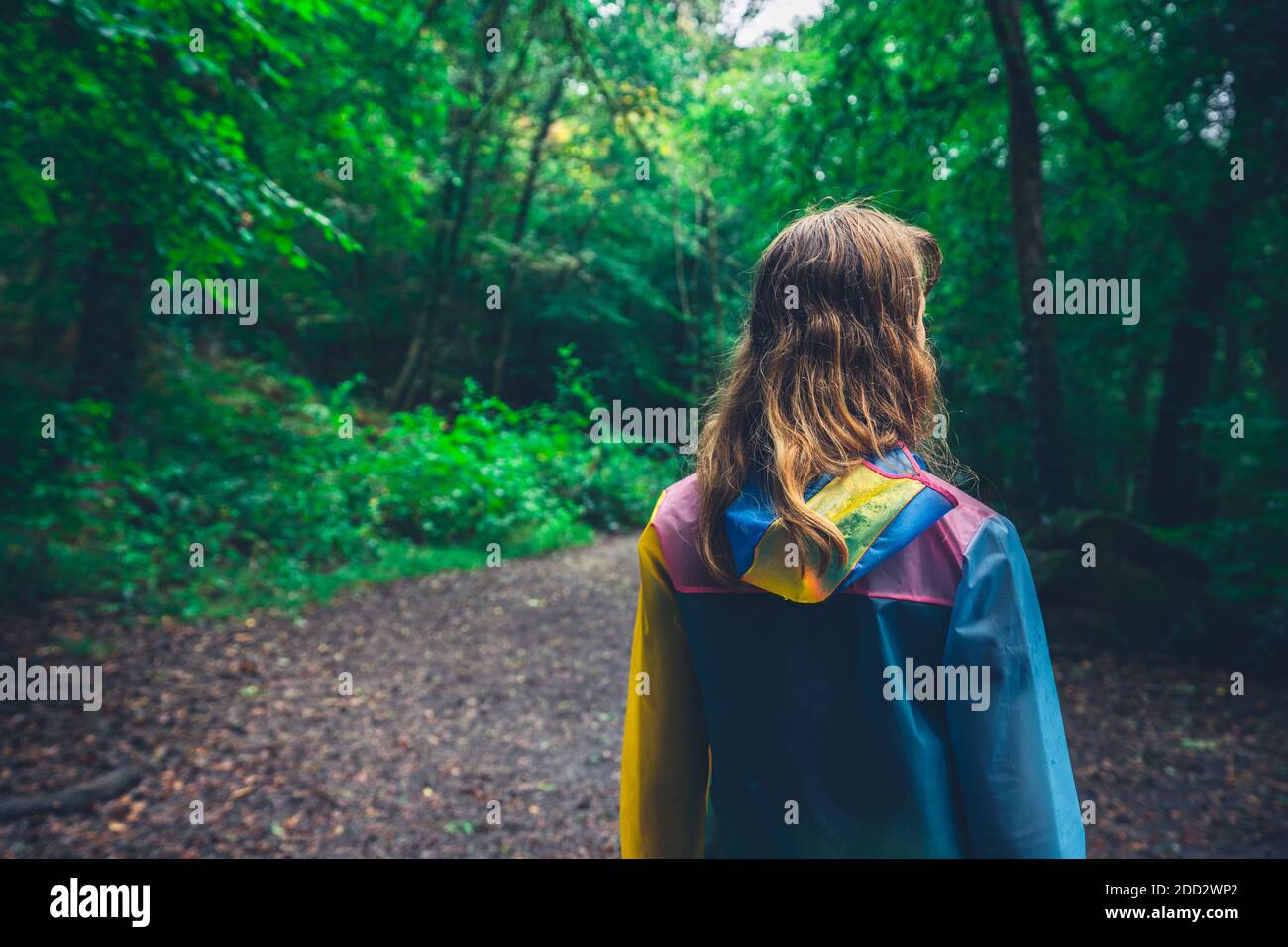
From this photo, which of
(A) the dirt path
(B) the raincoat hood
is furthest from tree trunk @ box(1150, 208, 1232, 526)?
(B) the raincoat hood

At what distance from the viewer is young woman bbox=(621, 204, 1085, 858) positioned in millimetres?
1176

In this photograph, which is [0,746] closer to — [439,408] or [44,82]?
[44,82]

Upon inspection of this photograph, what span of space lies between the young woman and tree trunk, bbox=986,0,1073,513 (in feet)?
22.0

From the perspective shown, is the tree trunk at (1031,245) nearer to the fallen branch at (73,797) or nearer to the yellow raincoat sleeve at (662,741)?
the yellow raincoat sleeve at (662,741)

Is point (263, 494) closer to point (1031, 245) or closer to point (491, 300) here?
point (491, 300)

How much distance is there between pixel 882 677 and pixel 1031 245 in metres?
7.19

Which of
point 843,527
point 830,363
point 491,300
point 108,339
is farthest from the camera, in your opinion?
point 491,300

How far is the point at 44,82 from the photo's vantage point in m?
4.17

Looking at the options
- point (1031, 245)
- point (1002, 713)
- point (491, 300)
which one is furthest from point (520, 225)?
point (1002, 713)

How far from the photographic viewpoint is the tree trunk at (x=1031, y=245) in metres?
6.91

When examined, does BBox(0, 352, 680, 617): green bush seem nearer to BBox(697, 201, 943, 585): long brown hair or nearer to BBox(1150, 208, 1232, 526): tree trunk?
BBox(697, 201, 943, 585): long brown hair

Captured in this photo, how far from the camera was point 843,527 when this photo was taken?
1.16 meters

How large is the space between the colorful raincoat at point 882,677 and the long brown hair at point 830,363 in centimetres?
5
